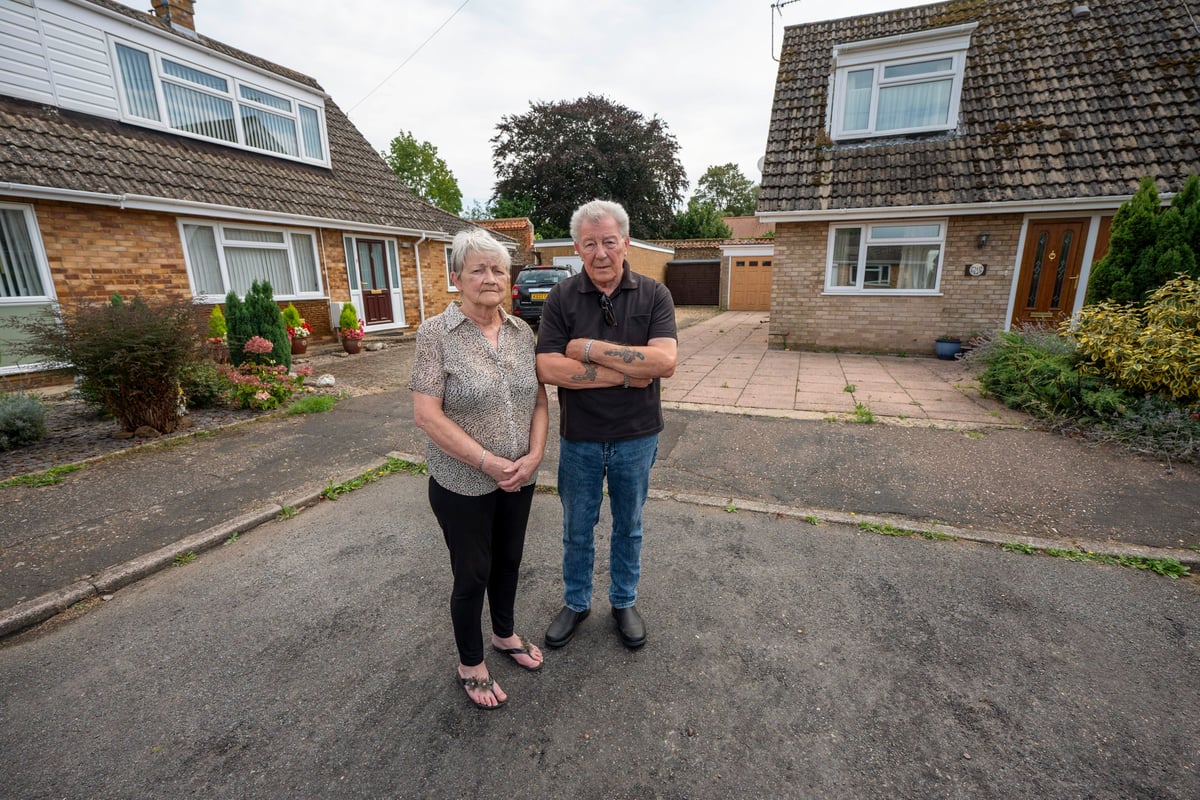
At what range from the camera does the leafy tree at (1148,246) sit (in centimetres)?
595

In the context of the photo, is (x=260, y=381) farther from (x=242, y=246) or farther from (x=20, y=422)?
(x=242, y=246)

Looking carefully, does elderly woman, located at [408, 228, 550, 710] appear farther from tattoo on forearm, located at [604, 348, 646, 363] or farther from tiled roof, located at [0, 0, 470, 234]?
tiled roof, located at [0, 0, 470, 234]

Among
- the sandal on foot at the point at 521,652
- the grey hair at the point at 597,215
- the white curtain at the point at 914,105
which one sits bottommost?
the sandal on foot at the point at 521,652

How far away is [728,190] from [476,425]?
212ft

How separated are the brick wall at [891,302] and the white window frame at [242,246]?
30.7ft

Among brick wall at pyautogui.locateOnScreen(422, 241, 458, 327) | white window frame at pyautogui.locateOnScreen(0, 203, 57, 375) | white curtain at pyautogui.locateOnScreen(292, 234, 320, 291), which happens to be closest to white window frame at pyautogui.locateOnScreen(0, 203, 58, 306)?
white window frame at pyautogui.locateOnScreen(0, 203, 57, 375)

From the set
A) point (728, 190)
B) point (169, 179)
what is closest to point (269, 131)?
point (169, 179)

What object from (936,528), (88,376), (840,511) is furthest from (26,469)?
(936,528)

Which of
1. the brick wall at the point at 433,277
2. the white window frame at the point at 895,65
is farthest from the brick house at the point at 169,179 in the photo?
the white window frame at the point at 895,65

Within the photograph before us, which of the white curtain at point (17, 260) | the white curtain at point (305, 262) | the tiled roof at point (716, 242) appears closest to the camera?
the white curtain at point (17, 260)

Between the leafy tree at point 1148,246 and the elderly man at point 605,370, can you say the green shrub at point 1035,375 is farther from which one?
the elderly man at point 605,370

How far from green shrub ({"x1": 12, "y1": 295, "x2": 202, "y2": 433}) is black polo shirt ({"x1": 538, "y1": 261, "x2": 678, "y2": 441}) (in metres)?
5.11

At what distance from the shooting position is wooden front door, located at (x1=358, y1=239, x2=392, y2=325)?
12711 mm

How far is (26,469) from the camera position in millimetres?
4652
